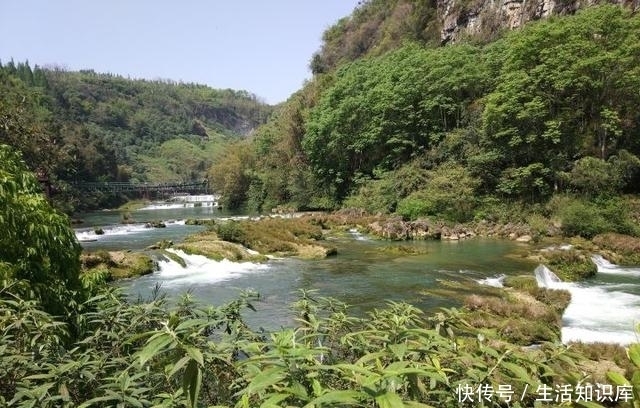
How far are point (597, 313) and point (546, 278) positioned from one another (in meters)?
3.94

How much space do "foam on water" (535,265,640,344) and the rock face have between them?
29.1 m

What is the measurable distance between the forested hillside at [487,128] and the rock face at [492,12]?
9.66 feet

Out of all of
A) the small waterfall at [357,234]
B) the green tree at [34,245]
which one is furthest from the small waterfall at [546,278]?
the green tree at [34,245]

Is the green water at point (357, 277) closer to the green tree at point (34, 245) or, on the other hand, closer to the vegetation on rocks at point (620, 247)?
the vegetation on rocks at point (620, 247)

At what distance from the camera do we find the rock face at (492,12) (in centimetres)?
4122

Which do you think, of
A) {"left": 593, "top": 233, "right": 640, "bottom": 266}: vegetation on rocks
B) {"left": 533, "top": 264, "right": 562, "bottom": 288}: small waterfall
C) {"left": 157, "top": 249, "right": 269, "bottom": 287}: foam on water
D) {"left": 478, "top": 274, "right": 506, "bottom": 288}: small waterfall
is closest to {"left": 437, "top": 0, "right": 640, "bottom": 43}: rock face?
{"left": 593, "top": 233, "right": 640, "bottom": 266}: vegetation on rocks

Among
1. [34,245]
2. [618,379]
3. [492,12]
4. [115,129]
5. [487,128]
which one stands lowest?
[618,379]

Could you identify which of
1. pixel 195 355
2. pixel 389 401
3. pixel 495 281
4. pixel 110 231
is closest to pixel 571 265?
pixel 495 281

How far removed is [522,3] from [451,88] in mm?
15896

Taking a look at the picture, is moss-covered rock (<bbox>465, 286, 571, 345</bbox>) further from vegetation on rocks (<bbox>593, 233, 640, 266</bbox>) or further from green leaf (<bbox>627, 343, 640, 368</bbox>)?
green leaf (<bbox>627, 343, 640, 368</bbox>)

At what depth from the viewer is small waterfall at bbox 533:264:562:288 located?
16.5 m

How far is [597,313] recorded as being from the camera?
12.8 metres

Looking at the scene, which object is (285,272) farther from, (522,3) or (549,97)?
(522,3)

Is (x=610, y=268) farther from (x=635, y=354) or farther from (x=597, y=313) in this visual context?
(x=635, y=354)
